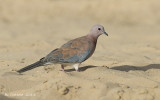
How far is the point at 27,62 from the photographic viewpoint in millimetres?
8578

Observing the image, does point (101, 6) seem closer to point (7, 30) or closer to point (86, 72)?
point (7, 30)

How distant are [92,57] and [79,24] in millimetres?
6804

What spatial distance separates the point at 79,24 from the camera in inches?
631

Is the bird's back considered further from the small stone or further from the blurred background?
the blurred background

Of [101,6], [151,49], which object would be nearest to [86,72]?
[151,49]

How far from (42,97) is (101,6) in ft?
42.2

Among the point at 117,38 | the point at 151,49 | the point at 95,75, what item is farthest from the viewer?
the point at 117,38

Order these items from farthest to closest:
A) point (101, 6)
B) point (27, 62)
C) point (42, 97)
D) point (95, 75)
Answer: point (101, 6) < point (27, 62) < point (95, 75) < point (42, 97)

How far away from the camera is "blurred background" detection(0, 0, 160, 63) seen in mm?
11264

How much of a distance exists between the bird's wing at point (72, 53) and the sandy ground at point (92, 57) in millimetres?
264

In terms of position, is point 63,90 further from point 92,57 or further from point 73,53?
point 92,57

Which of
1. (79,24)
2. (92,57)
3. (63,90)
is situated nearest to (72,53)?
(63,90)

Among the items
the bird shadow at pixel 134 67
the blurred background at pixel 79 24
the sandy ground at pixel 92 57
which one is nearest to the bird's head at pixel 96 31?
the sandy ground at pixel 92 57

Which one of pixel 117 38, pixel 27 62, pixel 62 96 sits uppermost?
pixel 117 38
